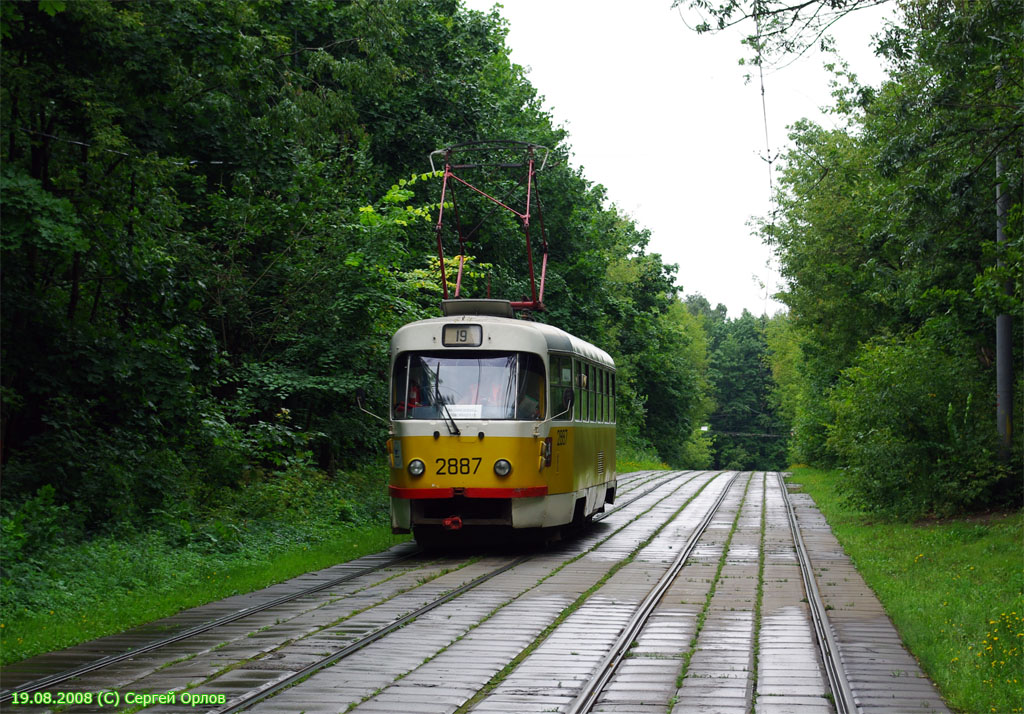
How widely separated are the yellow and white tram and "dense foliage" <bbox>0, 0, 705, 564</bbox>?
2.76m

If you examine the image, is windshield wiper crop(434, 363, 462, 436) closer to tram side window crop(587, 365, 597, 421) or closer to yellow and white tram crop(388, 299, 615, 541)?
yellow and white tram crop(388, 299, 615, 541)

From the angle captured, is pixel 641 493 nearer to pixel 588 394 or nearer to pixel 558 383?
pixel 588 394

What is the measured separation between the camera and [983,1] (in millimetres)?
14500

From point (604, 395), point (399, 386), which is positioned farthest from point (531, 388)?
point (604, 395)

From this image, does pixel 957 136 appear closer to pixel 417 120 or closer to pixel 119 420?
pixel 119 420

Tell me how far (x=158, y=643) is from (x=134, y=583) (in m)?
2.99

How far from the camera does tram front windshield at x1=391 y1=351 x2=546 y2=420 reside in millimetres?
16094

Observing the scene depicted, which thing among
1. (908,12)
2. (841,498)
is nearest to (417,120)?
(841,498)

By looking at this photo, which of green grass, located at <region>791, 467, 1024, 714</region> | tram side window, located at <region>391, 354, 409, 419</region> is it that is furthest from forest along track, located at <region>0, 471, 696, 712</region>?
green grass, located at <region>791, 467, 1024, 714</region>

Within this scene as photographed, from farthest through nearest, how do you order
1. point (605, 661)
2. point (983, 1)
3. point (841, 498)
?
1. point (841, 498)
2. point (983, 1)
3. point (605, 661)

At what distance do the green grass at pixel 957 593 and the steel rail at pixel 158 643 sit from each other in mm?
5941

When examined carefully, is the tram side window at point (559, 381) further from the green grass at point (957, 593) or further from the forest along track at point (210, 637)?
the green grass at point (957, 593)

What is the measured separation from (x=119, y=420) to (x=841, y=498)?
18913mm

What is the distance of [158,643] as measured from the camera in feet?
30.6
